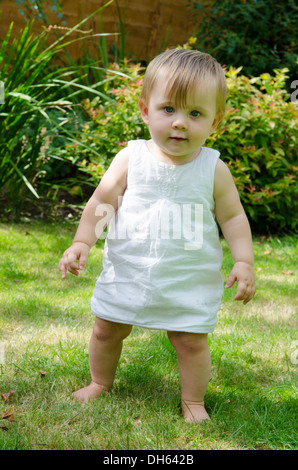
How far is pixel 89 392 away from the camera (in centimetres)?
218

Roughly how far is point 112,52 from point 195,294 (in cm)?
529

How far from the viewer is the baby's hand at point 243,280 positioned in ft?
6.57

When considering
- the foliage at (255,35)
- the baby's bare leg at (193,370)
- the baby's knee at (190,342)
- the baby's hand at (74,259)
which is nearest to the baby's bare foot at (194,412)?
the baby's bare leg at (193,370)

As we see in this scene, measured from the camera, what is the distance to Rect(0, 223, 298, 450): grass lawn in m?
1.90

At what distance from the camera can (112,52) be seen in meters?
6.75

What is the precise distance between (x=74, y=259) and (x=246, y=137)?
323 centimetres

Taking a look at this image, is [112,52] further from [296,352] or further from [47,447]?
[47,447]

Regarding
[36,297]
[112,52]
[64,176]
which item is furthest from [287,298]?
[112,52]

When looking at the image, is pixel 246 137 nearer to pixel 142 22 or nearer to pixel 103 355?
pixel 142 22

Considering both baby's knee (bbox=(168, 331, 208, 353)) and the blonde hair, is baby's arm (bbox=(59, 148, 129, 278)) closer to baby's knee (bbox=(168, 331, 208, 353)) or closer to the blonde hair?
the blonde hair

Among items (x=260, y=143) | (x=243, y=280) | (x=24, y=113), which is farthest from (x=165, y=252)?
(x=260, y=143)

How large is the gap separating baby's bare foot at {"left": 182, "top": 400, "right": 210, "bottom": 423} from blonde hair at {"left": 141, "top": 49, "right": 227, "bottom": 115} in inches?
41.7

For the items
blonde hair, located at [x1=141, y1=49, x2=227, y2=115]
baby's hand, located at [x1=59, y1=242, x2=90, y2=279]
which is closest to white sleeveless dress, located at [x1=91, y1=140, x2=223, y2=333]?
baby's hand, located at [x1=59, y1=242, x2=90, y2=279]

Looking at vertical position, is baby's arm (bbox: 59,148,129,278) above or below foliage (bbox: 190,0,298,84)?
below
